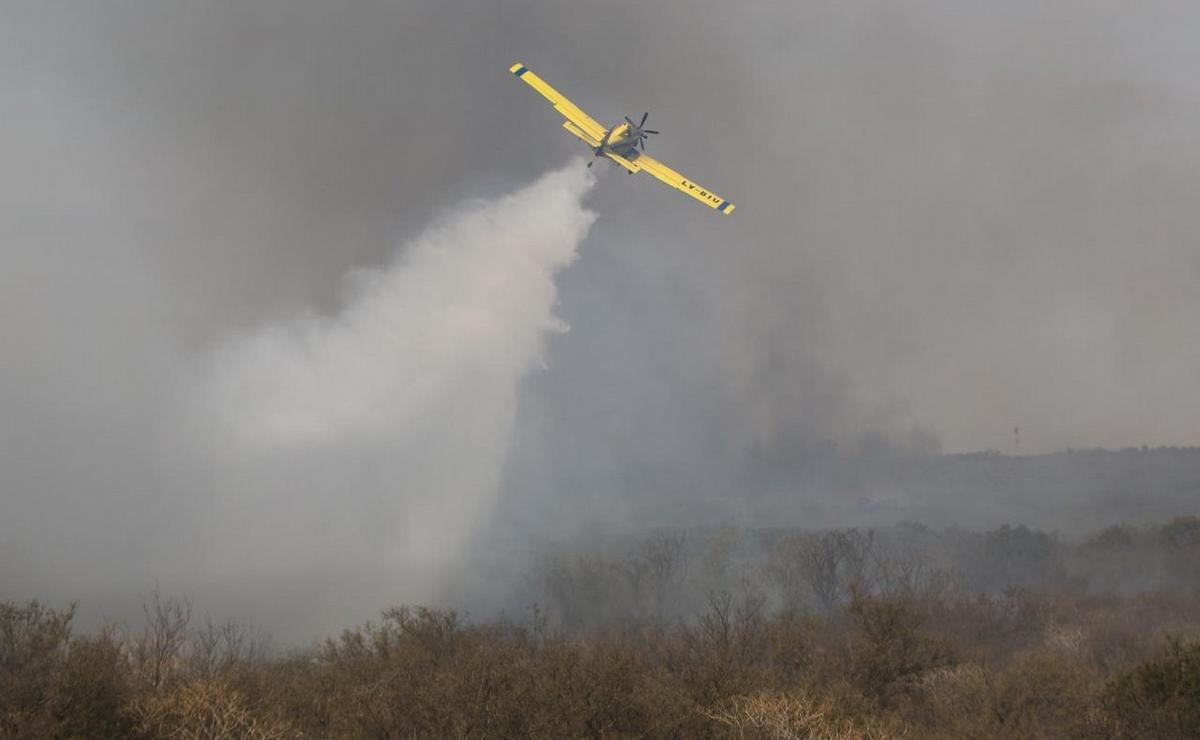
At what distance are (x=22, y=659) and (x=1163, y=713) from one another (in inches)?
2577

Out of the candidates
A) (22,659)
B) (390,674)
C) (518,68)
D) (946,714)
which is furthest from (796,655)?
(518,68)

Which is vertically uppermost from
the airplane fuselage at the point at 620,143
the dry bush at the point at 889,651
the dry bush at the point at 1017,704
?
the airplane fuselage at the point at 620,143

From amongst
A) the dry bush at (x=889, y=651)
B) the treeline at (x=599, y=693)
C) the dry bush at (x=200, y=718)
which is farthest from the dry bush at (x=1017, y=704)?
the dry bush at (x=200, y=718)

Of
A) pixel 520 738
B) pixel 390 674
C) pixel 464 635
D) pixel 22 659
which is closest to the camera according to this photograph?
pixel 520 738

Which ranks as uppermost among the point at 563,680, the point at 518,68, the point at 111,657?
the point at 518,68

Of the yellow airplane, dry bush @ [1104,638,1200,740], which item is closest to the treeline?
dry bush @ [1104,638,1200,740]

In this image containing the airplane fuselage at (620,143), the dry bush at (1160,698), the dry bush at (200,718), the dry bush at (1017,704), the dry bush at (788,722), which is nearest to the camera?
the dry bush at (200,718)

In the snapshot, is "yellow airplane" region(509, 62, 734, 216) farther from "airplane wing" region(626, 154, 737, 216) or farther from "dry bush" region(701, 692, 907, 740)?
"dry bush" region(701, 692, 907, 740)

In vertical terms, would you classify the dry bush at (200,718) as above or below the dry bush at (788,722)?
above

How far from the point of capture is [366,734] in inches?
1580

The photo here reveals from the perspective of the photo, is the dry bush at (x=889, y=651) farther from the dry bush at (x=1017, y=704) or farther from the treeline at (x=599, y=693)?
the dry bush at (x=1017, y=704)

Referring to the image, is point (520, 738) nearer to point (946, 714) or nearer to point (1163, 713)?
point (946, 714)

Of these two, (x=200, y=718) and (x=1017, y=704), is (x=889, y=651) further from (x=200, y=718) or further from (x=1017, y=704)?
(x=200, y=718)

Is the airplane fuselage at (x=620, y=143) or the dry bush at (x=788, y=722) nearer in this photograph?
the dry bush at (x=788, y=722)
